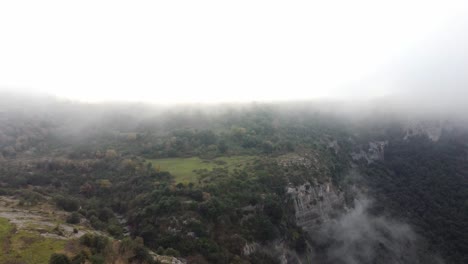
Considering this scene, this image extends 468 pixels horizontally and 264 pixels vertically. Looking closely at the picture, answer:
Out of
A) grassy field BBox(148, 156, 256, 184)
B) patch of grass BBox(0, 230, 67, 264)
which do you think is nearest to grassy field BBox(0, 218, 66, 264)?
patch of grass BBox(0, 230, 67, 264)

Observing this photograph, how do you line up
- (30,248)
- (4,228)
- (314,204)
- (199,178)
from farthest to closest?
1. (314,204)
2. (199,178)
3. (4,228)
4. (30,248)

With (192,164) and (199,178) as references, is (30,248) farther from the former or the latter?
(192,164)

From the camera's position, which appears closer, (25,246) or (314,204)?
(25,246)

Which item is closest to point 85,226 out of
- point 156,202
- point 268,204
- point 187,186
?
point 156,202

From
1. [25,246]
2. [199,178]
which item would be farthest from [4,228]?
[199,178]

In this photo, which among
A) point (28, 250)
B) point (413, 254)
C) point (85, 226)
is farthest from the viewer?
point (413, 254)

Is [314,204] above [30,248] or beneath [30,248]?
beneath

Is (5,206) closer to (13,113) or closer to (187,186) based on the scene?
(187,186)
